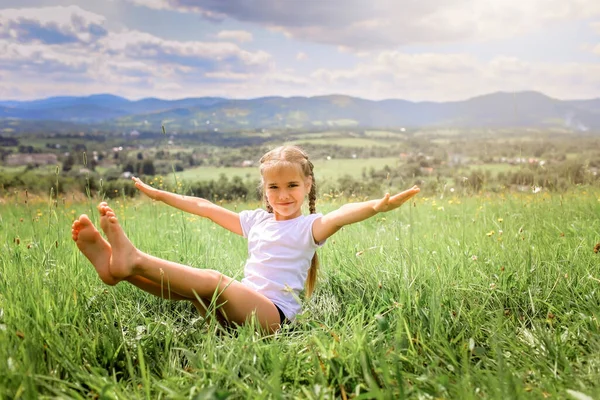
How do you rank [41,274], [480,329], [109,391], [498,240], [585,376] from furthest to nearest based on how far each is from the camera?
[498,240] → [41,274] → [480,329] → [585,376] → [109,391]

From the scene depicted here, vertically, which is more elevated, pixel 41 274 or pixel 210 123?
pixel 210 123

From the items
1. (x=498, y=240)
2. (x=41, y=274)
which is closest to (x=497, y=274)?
(x=498, y=240)

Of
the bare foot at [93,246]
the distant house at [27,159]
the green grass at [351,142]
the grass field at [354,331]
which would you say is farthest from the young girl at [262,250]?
the green grass at [351,142]

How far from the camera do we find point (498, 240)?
131 inches

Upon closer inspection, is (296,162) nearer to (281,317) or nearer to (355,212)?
(355,212)

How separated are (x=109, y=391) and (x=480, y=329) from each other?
1.53 meters

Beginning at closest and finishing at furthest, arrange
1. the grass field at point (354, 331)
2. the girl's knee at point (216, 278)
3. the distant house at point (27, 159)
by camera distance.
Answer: the grass field at point (354, 331), the girl's knee at point (216, 278), the distant house at point (27, 159)

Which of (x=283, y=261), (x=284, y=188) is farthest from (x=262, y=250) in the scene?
(x=284, y=188)

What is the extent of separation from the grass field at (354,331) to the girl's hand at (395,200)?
5.1 inches

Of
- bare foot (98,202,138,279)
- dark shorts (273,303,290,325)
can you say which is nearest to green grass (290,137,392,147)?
dark shorts (273,303,290,325)

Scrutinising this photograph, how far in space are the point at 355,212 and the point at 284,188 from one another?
540 millimetres

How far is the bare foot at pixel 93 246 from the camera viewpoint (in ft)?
6.95

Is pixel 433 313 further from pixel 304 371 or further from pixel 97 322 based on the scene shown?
pixel 97 322

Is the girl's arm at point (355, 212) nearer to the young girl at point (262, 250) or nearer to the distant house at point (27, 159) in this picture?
the young girl at point (262, 250)
